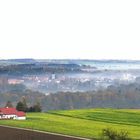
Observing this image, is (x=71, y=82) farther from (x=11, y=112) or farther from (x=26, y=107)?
(x=11, y=112)

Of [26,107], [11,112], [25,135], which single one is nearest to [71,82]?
[26,107]

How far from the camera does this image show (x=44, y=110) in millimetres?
20281

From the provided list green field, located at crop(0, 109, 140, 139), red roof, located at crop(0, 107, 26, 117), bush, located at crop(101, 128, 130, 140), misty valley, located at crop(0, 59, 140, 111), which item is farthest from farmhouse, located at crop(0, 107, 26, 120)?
bush, located at crop(101, 128, 130, 140)

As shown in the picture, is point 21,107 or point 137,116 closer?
point 137,116

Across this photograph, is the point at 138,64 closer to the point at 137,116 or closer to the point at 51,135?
the point at 137,116

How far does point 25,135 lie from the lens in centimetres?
1455

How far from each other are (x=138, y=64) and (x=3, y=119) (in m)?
7.26

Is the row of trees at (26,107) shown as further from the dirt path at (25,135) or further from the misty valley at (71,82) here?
the dirt path at (25,135)

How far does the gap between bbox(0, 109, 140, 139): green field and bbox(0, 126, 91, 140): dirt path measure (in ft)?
0.92

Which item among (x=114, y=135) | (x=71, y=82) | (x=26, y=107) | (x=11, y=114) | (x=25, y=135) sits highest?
(x=71, y=82)

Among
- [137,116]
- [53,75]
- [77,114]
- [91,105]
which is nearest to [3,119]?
[77,114]

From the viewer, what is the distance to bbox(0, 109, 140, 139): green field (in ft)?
45.8

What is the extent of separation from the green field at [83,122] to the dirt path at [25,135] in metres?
0.28

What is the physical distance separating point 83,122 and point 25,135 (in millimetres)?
2215
